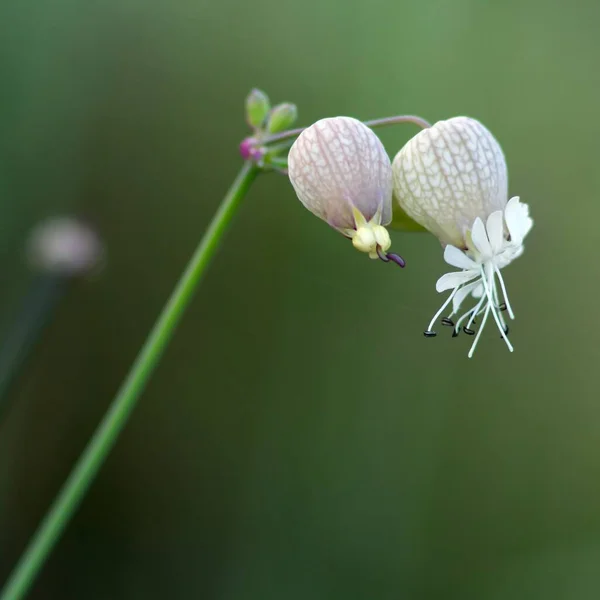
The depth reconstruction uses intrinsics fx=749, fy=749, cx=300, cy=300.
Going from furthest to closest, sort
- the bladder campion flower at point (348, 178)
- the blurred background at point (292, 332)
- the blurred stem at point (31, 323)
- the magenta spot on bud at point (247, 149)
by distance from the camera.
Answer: the blurred background at point (292, 332), the blurred stem at point (31, 323), the magenta spot on bud at point (247, 149), the bladder campion flower at point (348, 178)

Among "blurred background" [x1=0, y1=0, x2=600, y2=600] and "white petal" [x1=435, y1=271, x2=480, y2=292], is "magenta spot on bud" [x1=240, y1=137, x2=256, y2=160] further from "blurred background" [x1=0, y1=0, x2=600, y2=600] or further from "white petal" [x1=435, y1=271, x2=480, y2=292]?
"blurred background" [x1=0, y1=0, x2=600, y2=600]

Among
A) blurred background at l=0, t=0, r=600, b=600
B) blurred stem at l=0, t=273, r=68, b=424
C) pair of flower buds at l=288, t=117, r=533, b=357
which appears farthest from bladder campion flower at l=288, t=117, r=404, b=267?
blurred background at l=0, t=0, r=600, b=600

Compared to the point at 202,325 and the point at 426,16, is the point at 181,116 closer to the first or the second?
the point at 202,325

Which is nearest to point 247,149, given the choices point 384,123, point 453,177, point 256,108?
point 256,108

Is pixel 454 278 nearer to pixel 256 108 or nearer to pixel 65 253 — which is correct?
pixel 256 108

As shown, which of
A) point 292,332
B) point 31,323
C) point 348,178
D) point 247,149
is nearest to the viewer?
point 348,178

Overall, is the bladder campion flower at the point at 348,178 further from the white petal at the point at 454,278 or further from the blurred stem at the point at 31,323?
the blurred stem at the point at 31,323

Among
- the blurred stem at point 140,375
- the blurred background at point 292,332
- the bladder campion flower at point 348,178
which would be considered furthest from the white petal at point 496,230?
the blurred background at point 292,332

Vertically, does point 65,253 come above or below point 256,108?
below
